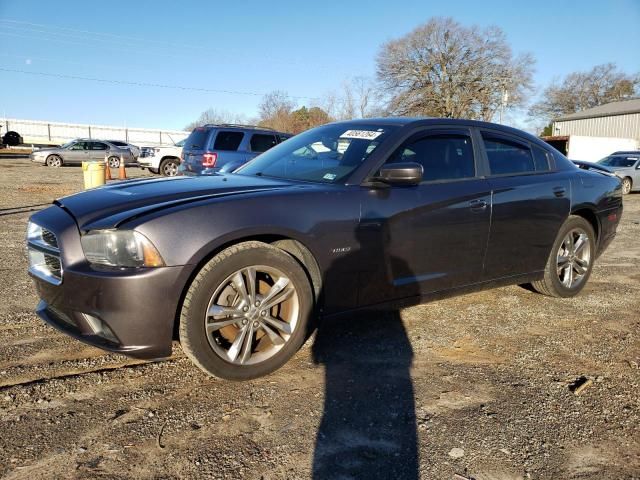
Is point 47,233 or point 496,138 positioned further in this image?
point 496,138

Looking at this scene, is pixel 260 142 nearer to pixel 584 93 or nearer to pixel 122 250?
pixel 122 250

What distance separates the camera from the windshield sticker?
12.0 ft

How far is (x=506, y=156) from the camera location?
4234 mm

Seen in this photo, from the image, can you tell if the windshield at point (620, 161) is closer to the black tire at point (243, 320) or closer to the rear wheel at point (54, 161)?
the black tire at point (243, 320)

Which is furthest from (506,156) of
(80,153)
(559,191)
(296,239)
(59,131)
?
→ (59,131)

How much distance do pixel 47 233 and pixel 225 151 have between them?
9.51 m

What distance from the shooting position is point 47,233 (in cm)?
286

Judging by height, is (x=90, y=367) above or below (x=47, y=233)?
below

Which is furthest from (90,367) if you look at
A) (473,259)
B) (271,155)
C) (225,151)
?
(225,151)

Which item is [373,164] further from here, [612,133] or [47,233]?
[612,133]

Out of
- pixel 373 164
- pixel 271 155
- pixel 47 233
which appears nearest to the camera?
pixel 47 233

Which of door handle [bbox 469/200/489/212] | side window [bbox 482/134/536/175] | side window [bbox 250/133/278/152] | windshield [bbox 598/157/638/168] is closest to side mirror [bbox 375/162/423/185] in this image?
door handle [bbox 469/200/489/212]

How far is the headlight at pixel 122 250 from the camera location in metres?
2.53

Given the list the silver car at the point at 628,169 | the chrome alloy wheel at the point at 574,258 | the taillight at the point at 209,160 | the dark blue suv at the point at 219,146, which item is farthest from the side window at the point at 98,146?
the chrome alloy wheel at the point at 574,258
